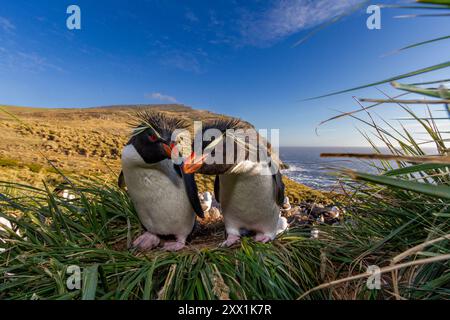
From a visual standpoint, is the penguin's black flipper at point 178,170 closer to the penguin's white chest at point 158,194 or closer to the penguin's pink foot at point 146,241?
the penguin's white chest at point 158,194

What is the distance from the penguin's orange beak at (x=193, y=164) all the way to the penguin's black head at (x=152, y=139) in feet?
0.86


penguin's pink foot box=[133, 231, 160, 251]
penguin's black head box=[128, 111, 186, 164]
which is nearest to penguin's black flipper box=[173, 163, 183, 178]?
penguin's black head box=[128, 111, 186, 164]

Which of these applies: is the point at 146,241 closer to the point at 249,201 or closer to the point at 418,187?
the point at 249,201

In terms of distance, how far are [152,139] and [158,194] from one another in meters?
0.36

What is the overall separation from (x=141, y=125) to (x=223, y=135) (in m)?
0.57

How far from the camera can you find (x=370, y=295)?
1061 mm

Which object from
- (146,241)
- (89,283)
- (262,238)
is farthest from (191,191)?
(89,283)

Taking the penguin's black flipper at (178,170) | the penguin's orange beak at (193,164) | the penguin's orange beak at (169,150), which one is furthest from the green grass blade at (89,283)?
the penguin's black flipper at (178,170)

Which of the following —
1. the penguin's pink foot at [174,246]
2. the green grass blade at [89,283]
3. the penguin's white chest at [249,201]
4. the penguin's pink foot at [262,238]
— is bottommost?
the penguin's pink foot at [174,246]

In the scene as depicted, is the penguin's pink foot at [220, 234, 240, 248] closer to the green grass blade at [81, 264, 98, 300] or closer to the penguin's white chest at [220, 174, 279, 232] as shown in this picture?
the penguin's white chest at [220, 174, 279, 232]

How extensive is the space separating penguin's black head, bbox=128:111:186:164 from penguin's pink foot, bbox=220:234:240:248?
2.12 feet

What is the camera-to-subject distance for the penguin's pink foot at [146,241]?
163 centimetres

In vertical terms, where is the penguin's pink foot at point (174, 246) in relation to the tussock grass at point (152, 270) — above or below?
below
